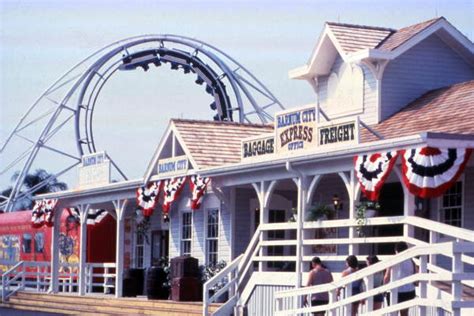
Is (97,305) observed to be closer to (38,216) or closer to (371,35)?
(38,216)

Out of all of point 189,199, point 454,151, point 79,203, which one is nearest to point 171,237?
point 189,199

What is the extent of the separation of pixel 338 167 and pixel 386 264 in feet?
17.1

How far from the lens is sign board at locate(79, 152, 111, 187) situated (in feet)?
114

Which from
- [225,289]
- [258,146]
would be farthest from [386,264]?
[258,146]

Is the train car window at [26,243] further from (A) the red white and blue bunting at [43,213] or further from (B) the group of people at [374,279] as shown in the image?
(B) the group of people at [374,279]

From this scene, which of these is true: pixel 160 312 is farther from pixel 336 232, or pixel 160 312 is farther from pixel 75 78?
pixel 75 78

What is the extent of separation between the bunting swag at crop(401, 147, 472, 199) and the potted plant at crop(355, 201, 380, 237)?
80.8 inches

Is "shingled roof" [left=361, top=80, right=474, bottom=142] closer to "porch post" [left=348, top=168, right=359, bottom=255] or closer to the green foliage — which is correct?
"porch post" [left=348, top=168, right=359, bottom=255]

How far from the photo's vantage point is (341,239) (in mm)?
22562

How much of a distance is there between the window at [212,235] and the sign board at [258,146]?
3804mm

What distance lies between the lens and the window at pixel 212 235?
30281 millimetres

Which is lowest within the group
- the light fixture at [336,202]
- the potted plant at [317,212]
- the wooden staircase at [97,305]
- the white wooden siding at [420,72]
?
the wooden staircase at [97,305]

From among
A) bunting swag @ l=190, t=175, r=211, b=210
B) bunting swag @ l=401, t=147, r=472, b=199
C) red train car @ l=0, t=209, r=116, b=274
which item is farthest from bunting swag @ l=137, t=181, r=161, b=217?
bunting swag @ l=401, t=147, r=472, b=199

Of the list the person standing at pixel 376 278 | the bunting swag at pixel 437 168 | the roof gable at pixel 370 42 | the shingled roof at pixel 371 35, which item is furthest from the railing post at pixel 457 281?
the shingled roof at pixel 371 35
